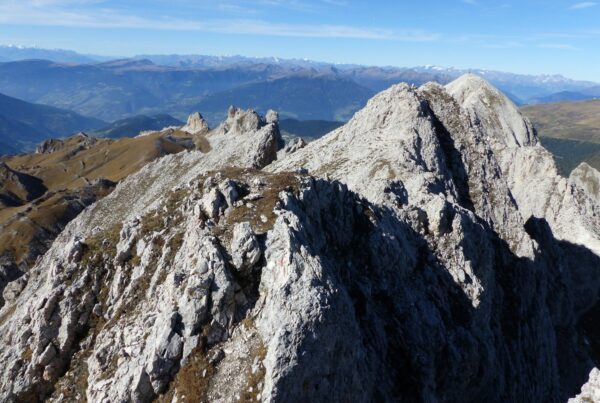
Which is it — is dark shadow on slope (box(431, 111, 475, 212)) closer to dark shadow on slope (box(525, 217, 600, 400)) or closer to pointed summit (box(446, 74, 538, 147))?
dark shadow on slope (box(525, 217, 600, 400))

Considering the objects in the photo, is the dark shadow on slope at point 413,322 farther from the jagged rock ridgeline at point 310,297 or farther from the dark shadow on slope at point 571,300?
the dark shadow on slope at point 571,300

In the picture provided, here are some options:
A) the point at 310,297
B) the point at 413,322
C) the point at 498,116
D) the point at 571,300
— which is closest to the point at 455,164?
the point at 571,300

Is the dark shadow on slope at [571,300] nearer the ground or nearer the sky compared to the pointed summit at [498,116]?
nearer the ground

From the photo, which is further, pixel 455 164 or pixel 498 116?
pixel 498 116

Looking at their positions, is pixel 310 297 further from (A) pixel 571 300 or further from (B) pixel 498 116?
(B) pixel 498 116

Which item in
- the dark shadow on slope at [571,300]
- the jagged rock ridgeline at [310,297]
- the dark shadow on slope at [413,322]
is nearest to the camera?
the jagged rock ridgeline at [310,297]

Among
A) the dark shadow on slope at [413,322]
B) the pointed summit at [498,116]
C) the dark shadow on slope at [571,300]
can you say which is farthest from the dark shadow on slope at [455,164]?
the pointed summit at [498,116]

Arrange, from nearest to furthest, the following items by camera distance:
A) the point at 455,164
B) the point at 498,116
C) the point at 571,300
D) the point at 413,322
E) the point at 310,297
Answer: the point at 310,297 → the point at 413,322 → the point at 455,164 → the point at 571,300 → the point at 498,116
